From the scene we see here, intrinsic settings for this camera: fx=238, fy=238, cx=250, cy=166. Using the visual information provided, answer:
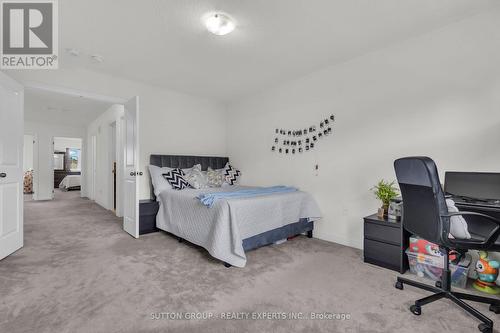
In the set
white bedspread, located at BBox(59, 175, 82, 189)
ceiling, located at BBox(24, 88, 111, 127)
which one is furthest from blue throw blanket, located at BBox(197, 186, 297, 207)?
white bedspread, located at BBox(59, 175, 82, 189)

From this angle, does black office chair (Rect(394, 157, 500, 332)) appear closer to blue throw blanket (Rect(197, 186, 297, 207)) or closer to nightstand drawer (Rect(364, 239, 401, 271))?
nightstand drawer (Rect(364, 239, 401, 271))

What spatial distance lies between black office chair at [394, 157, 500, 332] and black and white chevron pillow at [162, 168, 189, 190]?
117 inches

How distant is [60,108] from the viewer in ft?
18.1

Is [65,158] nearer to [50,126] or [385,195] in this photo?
[50,126]

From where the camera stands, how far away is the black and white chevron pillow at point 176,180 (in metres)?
3.79

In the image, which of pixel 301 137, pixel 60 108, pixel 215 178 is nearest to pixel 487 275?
pixel 301 137

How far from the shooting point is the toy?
2006 millimetres

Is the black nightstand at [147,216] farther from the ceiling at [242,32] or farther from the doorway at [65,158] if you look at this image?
the doorway at [65,158]

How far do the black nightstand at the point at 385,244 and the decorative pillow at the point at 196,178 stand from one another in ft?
8.20

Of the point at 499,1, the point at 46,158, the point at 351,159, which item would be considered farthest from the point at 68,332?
the point at 46,158

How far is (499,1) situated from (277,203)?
284cm

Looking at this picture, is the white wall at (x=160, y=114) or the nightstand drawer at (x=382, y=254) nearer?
the nightstand drawer at (x=382, y=254)

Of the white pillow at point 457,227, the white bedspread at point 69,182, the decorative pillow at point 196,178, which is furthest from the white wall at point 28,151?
the white pillow at point 457,227

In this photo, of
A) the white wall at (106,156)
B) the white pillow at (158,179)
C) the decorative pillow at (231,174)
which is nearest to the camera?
the white pillow at (158,179)
